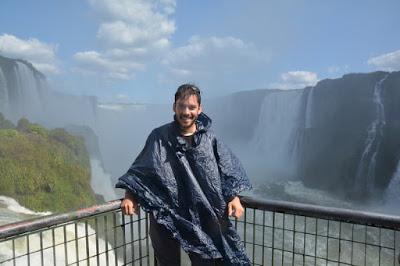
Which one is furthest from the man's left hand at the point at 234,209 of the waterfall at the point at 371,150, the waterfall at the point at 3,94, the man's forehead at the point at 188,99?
the waterfall at the point at 3,94

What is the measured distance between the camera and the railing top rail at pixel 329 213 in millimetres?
2455

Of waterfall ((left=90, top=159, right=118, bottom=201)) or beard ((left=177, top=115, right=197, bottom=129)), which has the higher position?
beard ((left=177, top=115, right=197, bottom=129))

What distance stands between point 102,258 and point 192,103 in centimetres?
958

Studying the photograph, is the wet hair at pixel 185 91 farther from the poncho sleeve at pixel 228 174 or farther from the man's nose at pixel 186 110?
the poncho sleeve at pixel 228 174

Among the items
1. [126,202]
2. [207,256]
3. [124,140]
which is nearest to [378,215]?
[207,256]

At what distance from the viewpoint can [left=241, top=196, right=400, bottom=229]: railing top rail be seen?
8.05ft

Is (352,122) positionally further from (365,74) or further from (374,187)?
(374,187)

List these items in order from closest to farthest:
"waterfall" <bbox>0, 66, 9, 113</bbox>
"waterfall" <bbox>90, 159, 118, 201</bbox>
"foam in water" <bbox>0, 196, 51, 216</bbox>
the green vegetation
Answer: "foam in water" <bbox>0, 196, 51, 216</bbox>
the green vegetation
"waterfall" <bbox>90, 159, 118, 201</bbox>
"waterfall" <bbox>0, 66, 9, 113</bbox>

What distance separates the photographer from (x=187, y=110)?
254 cm

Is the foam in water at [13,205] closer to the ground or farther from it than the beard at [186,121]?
closer to the ground

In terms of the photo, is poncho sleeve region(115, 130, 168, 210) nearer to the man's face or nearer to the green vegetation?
the man's face

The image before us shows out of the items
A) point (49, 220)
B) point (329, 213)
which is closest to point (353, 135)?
point (329, 213)

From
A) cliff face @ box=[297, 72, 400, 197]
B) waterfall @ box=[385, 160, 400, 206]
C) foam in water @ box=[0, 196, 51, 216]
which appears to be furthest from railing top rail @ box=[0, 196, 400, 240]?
cliff face @ box=[297, 72, 400, 197]

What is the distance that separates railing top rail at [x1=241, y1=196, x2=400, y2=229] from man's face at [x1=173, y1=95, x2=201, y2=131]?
75cm
